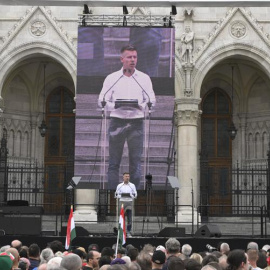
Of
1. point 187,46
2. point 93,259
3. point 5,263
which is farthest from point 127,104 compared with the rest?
point 5,263

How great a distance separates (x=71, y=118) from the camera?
33062mm

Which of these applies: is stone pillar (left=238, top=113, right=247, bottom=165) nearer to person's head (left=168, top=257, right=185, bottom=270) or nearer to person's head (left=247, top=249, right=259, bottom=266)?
person's head (left=247, top=249, right=259, bottom=266)

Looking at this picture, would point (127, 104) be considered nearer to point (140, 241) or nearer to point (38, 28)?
point (38, 28)

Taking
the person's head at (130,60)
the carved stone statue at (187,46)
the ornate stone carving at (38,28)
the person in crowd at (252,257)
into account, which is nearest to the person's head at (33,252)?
the person in crowd at (252,257)

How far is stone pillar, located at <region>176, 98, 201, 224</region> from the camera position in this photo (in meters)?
29.3

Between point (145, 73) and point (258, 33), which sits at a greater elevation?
point (258, 33)

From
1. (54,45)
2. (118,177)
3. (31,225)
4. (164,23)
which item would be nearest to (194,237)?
(31,225)

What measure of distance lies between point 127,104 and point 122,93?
46cm

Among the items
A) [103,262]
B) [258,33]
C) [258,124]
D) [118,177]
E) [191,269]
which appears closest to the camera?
[191,269]

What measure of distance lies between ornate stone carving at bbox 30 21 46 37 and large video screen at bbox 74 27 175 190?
245cm

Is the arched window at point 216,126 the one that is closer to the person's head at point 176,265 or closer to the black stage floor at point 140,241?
the black stage floor at point 140,241

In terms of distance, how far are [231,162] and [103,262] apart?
878 inches

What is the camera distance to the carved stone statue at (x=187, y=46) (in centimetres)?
2938

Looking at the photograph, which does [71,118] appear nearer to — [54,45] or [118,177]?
[54,45]
